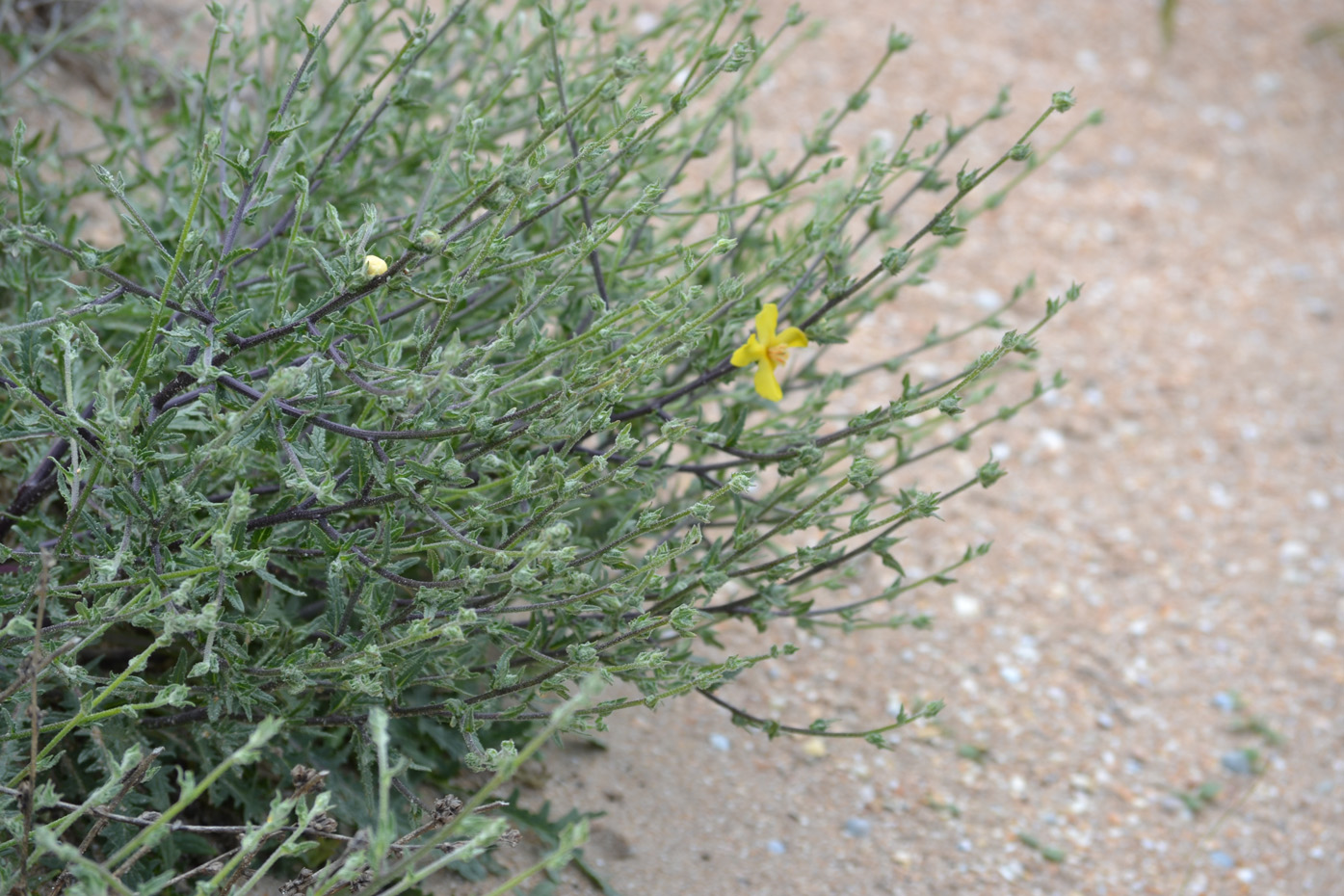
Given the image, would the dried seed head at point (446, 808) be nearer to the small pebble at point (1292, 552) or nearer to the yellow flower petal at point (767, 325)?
the yellow flower petal at point (767, 325)

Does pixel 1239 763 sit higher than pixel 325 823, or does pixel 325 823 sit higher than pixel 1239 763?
pixel 325 823

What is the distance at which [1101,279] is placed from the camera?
4.06 m

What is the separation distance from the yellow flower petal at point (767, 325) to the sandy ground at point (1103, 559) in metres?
1.01

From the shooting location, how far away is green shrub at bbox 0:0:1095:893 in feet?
4.15

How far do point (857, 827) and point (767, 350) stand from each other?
1.20 metres

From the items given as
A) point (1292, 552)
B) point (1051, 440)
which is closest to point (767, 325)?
point (1051, 440)

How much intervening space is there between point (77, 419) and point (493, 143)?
1037 millimetres

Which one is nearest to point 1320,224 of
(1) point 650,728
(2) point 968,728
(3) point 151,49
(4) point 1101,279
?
(4) point 1101,279

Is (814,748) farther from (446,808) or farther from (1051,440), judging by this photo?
(1051,440)

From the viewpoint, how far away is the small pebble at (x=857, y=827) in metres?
2.21

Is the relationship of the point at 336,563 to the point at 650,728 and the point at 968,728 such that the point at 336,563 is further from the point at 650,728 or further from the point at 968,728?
the point at 968,728

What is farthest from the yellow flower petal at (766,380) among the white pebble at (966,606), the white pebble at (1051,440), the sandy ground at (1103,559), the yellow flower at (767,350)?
the white pebble at (1051,440)

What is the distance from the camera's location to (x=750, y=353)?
1389 mm

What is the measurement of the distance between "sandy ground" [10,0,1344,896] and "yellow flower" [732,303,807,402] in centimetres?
98
